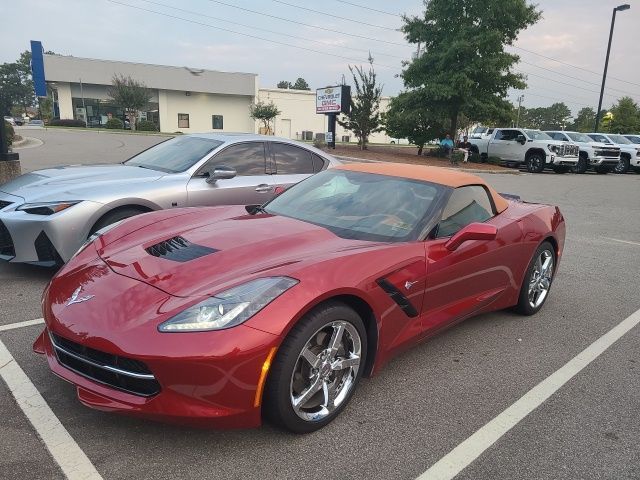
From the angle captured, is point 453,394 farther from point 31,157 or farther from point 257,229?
point 31,157

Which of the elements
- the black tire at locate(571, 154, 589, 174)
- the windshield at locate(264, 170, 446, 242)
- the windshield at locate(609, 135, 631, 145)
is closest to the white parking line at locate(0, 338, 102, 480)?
the windshield at locate(264, 170, 446, 242)

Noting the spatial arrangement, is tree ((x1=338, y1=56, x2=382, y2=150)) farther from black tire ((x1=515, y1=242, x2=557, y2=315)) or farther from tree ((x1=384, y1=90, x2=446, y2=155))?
black tire ((x1=515, y1=242, x2=557, y2=315))

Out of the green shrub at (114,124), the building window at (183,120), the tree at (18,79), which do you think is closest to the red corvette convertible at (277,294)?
the green shrub at (114,124)

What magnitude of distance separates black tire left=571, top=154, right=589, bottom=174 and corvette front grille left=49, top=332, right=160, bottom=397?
2712cm

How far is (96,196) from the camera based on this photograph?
481cm

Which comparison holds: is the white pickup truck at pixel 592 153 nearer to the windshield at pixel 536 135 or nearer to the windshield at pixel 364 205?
the windshield at pixel 536 135

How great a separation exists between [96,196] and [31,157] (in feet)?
46.8

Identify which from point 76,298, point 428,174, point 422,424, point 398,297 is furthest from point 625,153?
point 76,298

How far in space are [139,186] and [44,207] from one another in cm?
91

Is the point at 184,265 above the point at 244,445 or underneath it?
above

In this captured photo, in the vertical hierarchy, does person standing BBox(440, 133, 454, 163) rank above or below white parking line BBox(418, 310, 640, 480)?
above

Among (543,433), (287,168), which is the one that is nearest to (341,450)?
(543,433)

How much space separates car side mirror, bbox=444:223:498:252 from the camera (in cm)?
333

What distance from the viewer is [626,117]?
4456 cm
